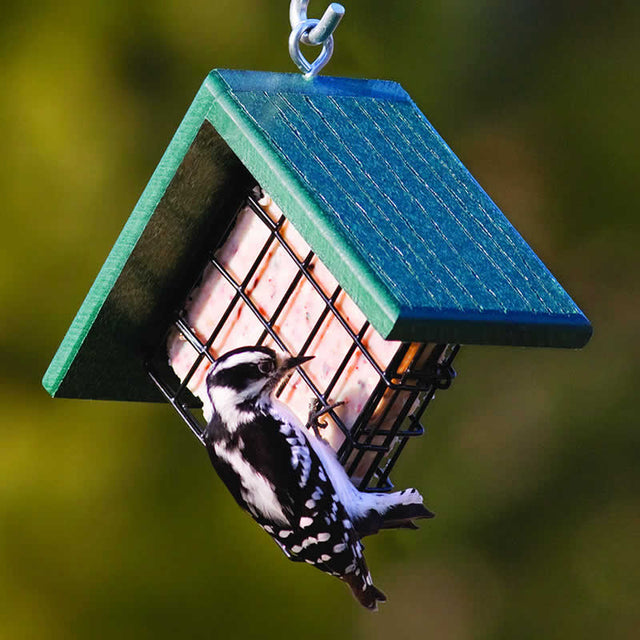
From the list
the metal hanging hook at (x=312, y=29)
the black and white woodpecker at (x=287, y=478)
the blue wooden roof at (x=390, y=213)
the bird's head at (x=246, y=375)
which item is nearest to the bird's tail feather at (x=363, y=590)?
the black and white woodpecker at (x=287, y=478)

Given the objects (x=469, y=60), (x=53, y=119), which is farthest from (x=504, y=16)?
(x=53, y=119)

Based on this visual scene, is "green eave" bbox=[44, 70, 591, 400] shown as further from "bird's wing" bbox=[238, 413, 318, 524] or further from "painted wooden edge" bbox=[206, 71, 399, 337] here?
"bird's wing" bbox=[238, 413, 318, 524]

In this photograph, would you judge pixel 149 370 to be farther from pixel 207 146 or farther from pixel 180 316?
pixel 207 146

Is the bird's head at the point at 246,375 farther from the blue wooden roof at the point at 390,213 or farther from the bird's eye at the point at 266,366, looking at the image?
the blue wooden roof at the point at 390,213

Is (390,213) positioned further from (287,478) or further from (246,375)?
(287,478)

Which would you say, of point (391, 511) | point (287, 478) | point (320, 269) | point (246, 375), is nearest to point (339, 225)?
point (320, 269)

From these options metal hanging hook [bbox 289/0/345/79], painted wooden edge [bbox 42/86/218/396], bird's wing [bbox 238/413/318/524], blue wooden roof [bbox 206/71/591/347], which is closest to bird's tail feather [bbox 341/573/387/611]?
bird's wing [bbox 238/413/318/524]
